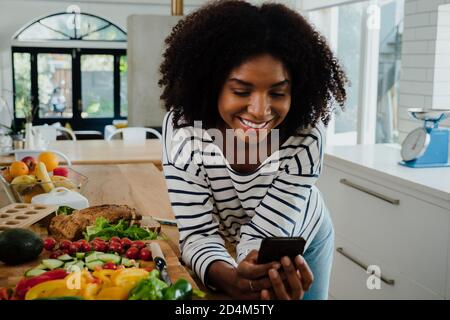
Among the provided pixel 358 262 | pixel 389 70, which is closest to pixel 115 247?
pixel 358 262

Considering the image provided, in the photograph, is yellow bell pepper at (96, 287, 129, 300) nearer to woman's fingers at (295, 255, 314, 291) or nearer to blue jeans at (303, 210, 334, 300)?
woman's fingers at (295, 255, 314, 291)

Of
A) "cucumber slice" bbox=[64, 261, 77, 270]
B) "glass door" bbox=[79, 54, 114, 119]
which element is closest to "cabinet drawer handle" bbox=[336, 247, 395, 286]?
"cucumber slice" bbox=[64, 261, 77, 270]

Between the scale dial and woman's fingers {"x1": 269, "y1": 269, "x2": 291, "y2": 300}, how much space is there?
160 centimetres

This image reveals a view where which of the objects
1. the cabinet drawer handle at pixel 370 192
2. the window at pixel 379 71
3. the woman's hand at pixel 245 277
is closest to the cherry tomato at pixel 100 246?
the woman's hand at pixel 245 277

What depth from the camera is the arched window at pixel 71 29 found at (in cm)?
879

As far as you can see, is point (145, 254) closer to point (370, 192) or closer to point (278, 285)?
point (278, 285)

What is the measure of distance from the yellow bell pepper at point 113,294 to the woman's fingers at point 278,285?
23 cm

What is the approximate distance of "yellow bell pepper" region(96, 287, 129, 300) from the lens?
0.89m

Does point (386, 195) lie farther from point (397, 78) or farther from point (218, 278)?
point (397, 78)

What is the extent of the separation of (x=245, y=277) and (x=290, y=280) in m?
0.08

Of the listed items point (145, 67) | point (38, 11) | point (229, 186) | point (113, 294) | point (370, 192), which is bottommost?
point (370, 192)

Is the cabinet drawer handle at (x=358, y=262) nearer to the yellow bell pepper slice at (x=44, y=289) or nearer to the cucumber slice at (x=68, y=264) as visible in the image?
the cucumber slice at (x=68, y=264)

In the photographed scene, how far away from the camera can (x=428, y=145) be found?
2.44 meters
